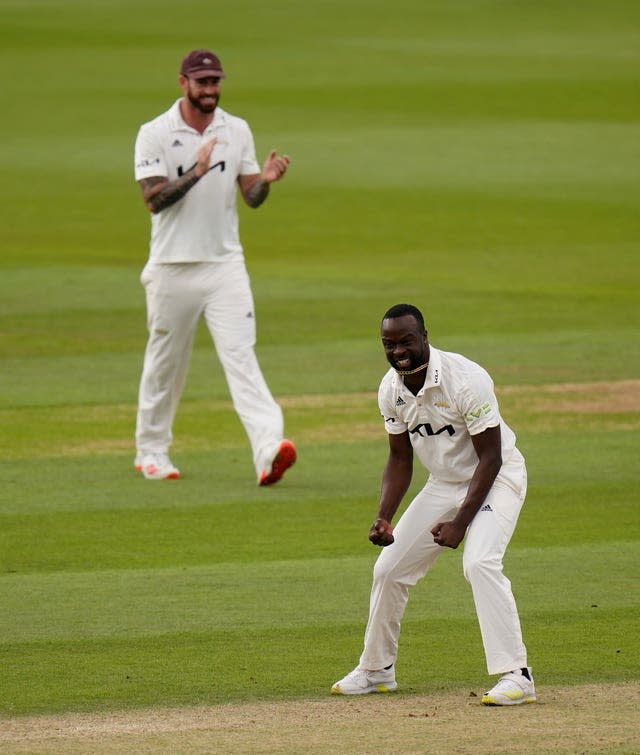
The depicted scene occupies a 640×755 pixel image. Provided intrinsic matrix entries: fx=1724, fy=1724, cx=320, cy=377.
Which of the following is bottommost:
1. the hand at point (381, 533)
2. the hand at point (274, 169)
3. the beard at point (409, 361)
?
the hand at point (381, 533)

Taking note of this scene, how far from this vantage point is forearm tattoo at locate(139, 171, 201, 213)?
11711 millimetres

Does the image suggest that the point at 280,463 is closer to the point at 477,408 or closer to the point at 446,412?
the point at 446,412

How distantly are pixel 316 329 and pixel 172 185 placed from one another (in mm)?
7686

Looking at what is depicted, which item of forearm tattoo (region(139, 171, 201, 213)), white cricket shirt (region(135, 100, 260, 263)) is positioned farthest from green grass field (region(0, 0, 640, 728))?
forearm tattoo (region(139, 171, 201, 213))

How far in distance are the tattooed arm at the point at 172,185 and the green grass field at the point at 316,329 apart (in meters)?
1.95

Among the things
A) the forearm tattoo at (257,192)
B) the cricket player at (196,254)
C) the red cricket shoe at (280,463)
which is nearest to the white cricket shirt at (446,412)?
the red cricket shoe at (280,463)

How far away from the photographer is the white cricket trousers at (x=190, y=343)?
38.4 feet

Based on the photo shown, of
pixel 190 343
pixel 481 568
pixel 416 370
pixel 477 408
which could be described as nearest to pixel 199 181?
pixel 190 343

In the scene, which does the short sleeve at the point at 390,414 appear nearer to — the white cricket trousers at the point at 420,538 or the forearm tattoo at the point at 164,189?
the white cricket trousers at the point at 420,538

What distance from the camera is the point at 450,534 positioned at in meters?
7.14

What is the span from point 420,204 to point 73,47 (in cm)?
1632

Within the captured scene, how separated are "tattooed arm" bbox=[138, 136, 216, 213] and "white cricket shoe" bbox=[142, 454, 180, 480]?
1.74 m

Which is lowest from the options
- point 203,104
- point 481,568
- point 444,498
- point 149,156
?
point 481,568

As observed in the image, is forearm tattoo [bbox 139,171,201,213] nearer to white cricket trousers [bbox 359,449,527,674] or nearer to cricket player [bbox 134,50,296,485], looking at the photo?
cricket player [bbox 134,50,296,485]
